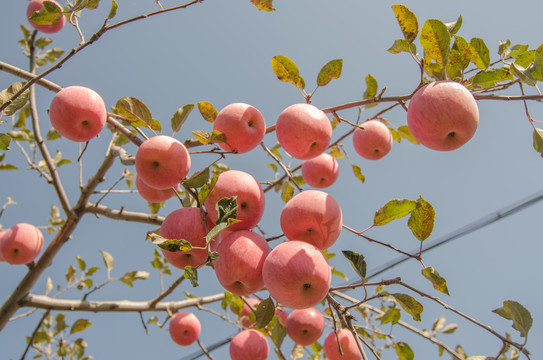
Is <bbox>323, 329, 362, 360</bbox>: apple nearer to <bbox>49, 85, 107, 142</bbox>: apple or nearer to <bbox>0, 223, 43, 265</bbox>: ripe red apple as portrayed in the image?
<bbox>49, 85, 107, 142</bbox>: apple

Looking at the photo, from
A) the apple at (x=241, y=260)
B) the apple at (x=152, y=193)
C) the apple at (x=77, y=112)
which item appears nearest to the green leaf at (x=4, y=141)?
the apple at (x=77, y=112)

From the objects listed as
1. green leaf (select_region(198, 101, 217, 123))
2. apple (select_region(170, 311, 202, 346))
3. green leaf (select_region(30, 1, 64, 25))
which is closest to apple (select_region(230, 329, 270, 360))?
apple (select_region(170, 311, 202, 346))

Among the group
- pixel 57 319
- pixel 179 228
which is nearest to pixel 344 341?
pixel 179 228

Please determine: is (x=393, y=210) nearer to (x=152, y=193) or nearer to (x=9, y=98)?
(x=152, y=193)

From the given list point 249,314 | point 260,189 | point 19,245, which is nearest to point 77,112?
point 260,189

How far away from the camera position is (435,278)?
3.39ft

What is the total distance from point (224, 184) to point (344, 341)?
0.99 metres

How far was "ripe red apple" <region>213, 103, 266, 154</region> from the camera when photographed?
121 cm

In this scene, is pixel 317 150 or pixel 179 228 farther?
pixel 317 150

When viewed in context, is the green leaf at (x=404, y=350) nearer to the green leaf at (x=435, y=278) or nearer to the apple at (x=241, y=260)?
the green leaf at (x=435, y=278)

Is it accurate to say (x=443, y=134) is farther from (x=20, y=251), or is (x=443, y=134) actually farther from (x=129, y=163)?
(x=20, y=251)

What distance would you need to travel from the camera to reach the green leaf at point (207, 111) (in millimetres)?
1345

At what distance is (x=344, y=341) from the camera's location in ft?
5.11

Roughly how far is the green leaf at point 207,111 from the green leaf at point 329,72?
1.53 feet
